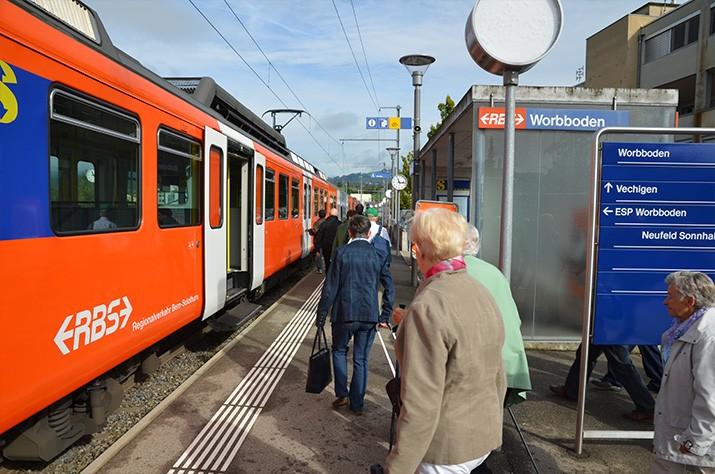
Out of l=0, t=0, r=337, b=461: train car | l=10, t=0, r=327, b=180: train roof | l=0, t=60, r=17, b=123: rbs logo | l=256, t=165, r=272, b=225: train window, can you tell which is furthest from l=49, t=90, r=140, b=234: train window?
l=256, t=165, r=272, b=225: train window

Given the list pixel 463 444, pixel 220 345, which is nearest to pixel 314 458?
pixel 463 444

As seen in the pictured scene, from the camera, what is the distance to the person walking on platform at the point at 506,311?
2.94 m

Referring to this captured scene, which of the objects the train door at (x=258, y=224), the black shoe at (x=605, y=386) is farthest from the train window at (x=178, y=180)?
the black shoe at (x=605, y=386)

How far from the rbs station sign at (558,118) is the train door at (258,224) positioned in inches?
137

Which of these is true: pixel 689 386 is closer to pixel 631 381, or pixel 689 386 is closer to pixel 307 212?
pixel 631 381

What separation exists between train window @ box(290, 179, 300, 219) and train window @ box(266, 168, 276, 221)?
76.4 inches

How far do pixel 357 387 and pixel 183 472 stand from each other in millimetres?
1589

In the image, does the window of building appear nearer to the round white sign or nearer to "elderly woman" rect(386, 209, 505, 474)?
the round white sign

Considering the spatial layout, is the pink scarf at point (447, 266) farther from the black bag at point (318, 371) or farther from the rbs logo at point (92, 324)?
the black bag at point (318, 371)

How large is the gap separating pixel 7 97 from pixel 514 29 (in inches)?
124

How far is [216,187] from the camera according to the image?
6.00 metres

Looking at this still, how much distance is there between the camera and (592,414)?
15.1ft

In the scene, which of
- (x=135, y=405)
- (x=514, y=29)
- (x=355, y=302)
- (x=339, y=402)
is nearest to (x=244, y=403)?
(x=339, y=402)

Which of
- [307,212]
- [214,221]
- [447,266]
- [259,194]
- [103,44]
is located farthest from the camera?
[307,212]
